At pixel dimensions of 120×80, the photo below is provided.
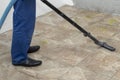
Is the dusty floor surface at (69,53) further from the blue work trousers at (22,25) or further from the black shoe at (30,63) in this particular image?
the blue work trousers at (22,25)

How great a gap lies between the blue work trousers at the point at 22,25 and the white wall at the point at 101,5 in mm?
1885

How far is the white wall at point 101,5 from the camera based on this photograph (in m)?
3.60

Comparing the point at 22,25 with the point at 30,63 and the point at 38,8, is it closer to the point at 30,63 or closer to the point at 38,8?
the point at 30,63

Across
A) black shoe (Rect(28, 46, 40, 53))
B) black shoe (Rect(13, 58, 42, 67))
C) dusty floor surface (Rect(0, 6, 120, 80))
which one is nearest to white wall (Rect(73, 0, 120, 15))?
dusty floor surface (Rect(0, 6, 120, 80))

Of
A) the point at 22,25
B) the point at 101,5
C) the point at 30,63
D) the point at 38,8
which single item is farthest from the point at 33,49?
the point at 101,5

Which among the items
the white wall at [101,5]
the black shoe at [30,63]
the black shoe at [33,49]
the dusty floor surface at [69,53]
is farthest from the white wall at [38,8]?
the black shoe at [30,63]

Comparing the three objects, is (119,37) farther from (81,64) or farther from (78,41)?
(81,64)

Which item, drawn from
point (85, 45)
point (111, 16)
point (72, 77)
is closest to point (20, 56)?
point (72, 77)

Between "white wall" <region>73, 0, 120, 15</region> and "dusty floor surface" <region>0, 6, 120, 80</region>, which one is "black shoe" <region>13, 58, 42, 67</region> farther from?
"white wall" <region>73, 0, 120, 15</region>

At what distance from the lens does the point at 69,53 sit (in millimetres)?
2494

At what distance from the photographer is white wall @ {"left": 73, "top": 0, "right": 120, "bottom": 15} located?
3.60 metres

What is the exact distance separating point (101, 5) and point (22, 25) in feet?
6.67

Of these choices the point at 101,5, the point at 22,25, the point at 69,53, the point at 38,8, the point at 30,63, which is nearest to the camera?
the point at 22,25

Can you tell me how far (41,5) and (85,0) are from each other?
770 mm
